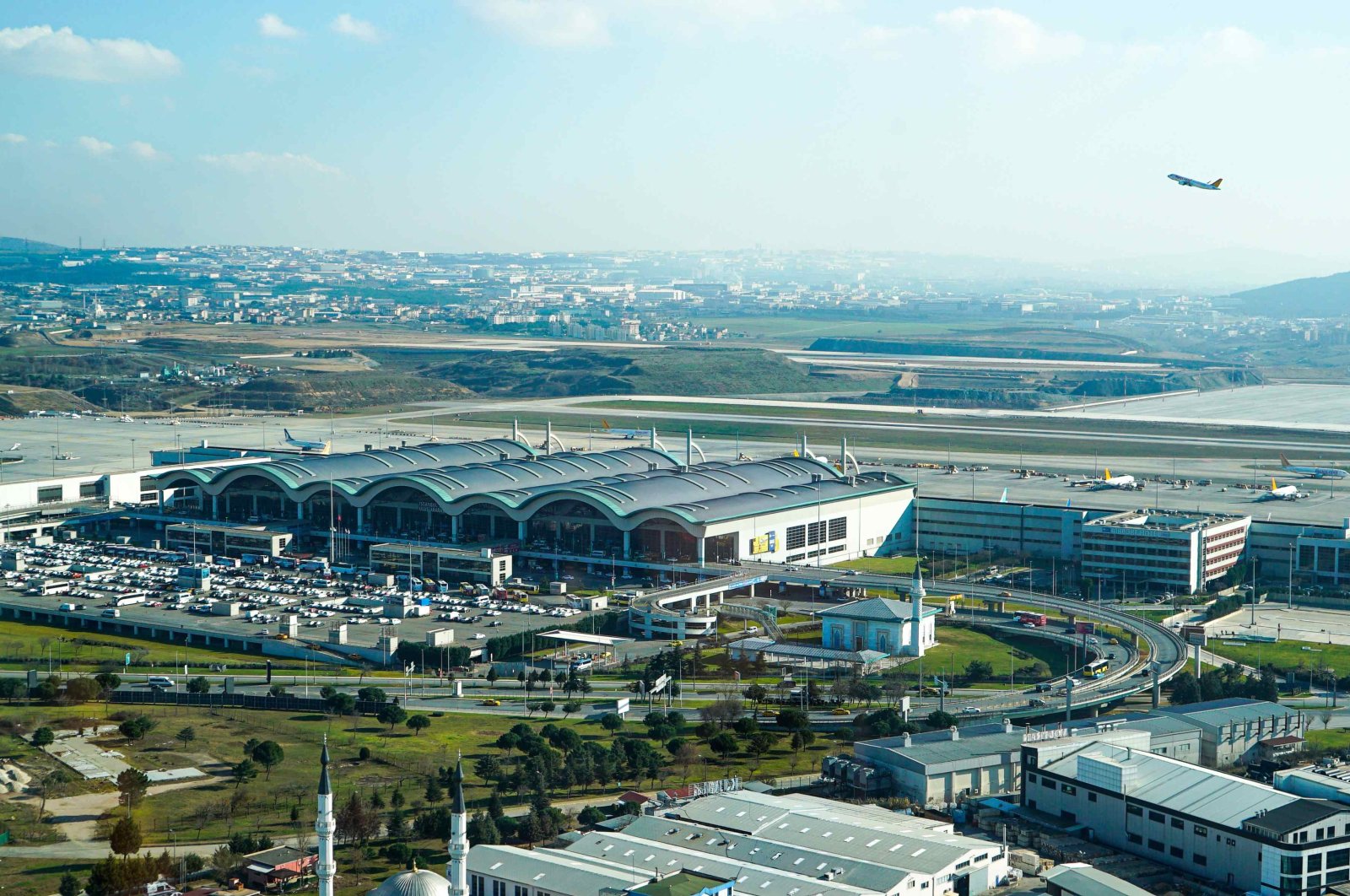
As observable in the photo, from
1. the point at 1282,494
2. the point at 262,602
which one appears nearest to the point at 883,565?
the point at 1282,494

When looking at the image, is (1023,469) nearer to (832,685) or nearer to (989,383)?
(832,685)

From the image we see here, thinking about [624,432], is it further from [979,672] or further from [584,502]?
[979,672]

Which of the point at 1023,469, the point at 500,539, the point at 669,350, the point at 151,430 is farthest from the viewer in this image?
the point at 669,350

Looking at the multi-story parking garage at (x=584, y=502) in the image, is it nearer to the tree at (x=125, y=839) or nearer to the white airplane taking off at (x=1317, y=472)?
the white airplane taking off at (x=1317, y=472)

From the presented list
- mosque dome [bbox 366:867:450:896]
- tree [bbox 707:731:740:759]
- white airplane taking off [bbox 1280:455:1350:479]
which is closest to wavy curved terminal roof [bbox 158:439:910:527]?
tree [bbox 707:731:740:759]

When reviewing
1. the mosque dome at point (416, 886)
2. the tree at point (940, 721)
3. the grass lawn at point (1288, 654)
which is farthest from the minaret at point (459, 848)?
the grass lawn at point (1288, 654)

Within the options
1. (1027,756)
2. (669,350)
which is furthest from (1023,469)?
(669,350)
